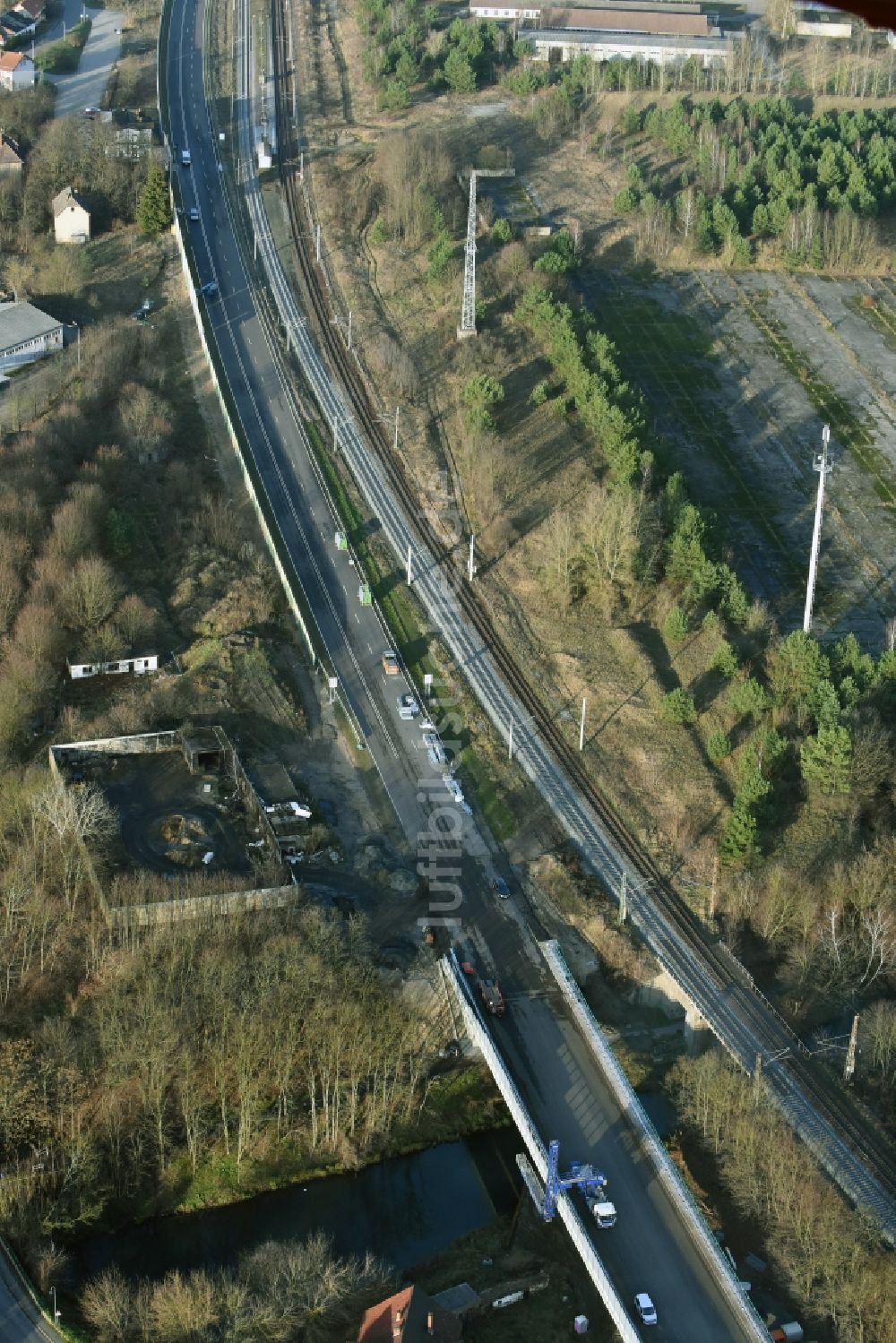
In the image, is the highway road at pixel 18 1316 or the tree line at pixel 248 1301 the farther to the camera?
the highway road at pixel 18 1316

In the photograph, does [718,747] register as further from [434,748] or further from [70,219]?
[70,219]

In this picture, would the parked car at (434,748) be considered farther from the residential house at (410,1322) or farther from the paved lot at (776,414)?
the residential house at (410,1322)

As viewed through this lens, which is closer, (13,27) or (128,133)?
(128,133)

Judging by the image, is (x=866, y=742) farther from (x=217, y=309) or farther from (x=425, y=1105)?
(x=217, y=309)

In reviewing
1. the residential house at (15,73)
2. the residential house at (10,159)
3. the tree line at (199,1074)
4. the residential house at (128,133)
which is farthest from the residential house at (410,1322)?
the residential house at (15,73)

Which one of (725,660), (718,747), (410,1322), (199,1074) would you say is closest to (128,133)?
(725,660)

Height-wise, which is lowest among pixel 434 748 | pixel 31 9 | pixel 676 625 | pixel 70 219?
pixel 434 748

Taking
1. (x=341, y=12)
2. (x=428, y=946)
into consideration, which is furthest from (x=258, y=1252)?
(x=341, y=12)
